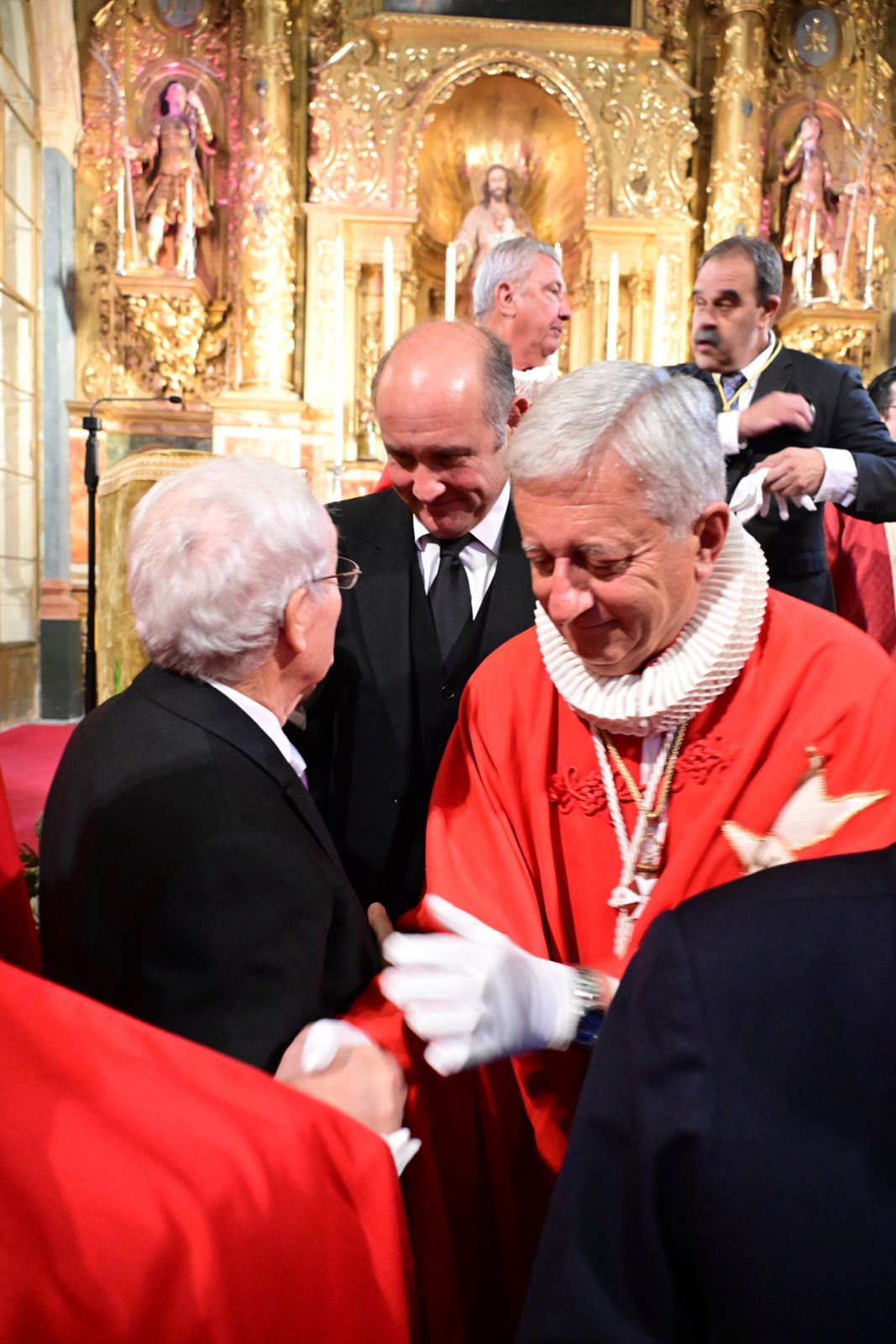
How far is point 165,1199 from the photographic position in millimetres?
964

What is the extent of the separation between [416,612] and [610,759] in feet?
2.45

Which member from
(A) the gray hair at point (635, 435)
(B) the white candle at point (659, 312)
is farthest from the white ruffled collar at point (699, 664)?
(B) the white candle at point (659, 312)

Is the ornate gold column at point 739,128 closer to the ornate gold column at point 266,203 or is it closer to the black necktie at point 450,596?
the ornate gold column at point 266,203

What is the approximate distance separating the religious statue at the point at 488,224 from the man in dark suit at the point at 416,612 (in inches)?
299

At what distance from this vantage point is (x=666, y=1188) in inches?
30.4

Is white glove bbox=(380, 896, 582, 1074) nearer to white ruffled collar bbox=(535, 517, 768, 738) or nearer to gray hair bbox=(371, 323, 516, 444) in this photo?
white ruffled collar bbox=(535, 517, 768, 738)

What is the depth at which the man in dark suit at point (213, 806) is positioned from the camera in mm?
1386

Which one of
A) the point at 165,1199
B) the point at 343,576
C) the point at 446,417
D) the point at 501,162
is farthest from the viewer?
the point at 501,162

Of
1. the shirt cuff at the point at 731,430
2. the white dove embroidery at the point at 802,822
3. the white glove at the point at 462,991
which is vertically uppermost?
the shirt cuff at the point at 731,430

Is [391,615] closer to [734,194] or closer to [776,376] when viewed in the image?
[776,376]

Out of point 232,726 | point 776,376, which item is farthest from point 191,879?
point 776,376

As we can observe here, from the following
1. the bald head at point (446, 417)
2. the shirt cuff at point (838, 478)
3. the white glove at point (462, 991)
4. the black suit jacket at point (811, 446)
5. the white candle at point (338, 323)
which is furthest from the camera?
the white candle at point (338, 323)

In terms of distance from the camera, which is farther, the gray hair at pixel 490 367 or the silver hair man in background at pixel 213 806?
the gray hair at pixel 490 367

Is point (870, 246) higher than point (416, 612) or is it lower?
higher
